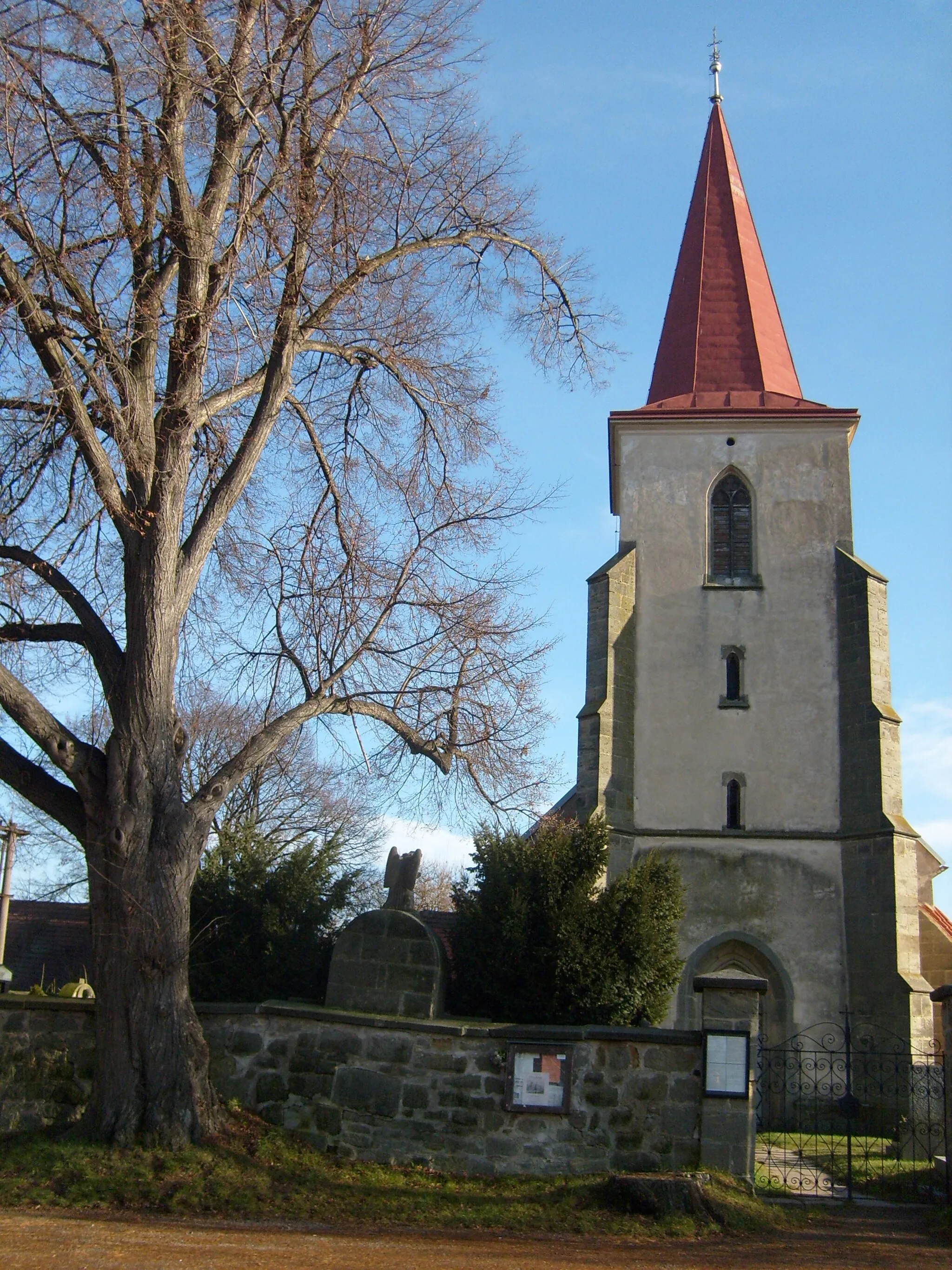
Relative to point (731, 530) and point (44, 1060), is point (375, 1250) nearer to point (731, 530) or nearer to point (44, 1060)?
point (44, 1060)

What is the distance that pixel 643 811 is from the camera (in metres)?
19.3

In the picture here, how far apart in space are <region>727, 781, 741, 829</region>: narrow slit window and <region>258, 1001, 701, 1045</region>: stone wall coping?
9.53 m

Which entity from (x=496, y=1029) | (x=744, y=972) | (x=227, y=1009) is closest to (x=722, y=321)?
(x=744, y=972)

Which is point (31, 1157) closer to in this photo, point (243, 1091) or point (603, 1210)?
point (243, 1091)

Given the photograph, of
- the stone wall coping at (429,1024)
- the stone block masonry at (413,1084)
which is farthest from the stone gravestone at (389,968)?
the stone block masonry at (413,1084)

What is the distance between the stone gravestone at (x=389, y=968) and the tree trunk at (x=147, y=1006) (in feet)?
5.09

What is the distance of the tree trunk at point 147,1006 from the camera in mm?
8633

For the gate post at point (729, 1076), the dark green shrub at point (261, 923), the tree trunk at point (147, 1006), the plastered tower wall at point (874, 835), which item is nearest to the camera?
the tree trunk at point (147, 1006)

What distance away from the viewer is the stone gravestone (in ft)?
33.7

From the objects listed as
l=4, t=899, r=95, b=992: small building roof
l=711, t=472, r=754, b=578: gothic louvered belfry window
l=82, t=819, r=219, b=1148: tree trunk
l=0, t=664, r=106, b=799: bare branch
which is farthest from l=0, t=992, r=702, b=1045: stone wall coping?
l=4, t=899, r=95, b=992: small building roof

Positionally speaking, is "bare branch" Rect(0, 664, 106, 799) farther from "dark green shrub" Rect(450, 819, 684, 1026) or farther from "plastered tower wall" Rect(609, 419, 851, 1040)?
"plastered tower wall" Rect(609, 419, 851, 1040)

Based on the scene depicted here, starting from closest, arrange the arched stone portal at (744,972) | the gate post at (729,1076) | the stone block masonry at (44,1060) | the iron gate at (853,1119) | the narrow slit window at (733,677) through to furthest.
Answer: the gate post at (729,1076)
the stone block masonry at (44,1060)
the iron gate at (853,1119)
the arched stone portal at (744,972)
the narrow slit window at (733,677)

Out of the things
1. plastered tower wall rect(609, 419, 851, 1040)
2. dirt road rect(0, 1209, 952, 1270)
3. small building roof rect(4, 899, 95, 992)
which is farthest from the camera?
small building roof rect(4, 899, 95, 992)

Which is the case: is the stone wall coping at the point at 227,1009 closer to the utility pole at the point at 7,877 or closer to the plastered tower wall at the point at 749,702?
the plastered tower wall at the point at 749,702
